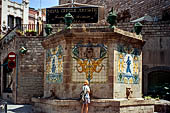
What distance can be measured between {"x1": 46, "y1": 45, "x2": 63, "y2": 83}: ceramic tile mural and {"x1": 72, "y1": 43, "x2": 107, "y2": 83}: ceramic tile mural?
764 millimetres

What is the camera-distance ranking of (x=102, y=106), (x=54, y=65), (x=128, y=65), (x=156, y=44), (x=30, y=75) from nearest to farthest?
(x=102, y=106) < (x=128, y=65) < (x=54, y=65) < (x=156, y=44) < (x=30, y=75)

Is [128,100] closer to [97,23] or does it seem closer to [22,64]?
[97,23]

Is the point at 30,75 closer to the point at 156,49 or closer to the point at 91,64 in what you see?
the point at 91,64

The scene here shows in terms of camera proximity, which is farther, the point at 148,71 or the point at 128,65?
the point at 148,71

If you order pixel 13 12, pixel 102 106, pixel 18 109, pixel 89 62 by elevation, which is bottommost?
pixel 18 109

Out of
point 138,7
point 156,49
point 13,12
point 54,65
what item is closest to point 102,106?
point 54,65

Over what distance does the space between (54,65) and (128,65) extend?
3.39m

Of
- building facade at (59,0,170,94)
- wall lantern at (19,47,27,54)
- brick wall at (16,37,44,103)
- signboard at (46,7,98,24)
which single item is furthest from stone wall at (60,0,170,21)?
wall lantern at (19,47,27,54)

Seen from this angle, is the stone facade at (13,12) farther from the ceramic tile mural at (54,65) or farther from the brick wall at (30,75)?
the ceramic tile mural at (54,65)

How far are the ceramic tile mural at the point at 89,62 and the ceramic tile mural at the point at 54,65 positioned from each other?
76 centimetres

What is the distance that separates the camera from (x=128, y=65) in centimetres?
1308

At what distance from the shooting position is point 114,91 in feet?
39.6

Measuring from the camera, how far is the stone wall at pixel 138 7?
20.6 metres

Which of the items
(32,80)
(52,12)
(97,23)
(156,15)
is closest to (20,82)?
(32,80)
